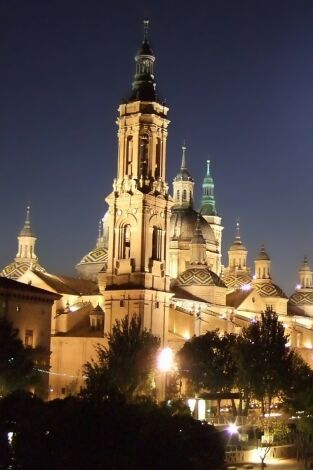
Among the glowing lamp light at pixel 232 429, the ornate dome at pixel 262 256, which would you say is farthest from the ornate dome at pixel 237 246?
the glowing lamp light at pixel 232 429

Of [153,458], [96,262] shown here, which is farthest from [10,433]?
[96,262]

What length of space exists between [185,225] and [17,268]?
19282 mm

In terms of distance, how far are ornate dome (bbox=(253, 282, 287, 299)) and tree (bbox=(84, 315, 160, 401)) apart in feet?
129

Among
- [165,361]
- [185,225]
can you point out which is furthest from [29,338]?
[185,225]

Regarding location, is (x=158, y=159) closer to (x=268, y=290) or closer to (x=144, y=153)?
(x=144, y=153)

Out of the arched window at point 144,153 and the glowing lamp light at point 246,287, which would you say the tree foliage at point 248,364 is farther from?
the glowing lamp light at point 246,287

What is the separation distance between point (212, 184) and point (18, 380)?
253ft

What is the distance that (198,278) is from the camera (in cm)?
8406

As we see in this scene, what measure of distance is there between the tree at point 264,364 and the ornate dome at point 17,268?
35.2 metres

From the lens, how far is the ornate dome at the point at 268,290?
96.6 metres

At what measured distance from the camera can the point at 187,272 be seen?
85.4 metres

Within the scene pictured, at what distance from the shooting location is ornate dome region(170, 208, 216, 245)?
96.2 meters

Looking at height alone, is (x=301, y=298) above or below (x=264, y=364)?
above

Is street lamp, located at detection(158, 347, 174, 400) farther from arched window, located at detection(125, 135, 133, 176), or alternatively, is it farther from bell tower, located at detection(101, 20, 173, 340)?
arched window, located at detection(125, 135, 133, 176)
